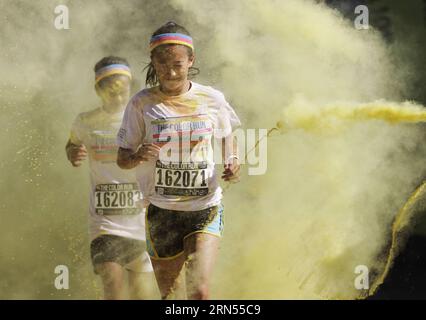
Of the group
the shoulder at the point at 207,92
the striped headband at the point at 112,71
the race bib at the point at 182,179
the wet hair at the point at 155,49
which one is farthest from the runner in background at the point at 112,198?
the shoulder at the point at 207,92

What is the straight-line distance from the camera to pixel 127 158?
5953 millimetres

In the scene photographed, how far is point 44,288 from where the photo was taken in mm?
6570

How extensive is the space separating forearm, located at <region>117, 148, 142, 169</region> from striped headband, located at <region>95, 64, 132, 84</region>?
0.73m

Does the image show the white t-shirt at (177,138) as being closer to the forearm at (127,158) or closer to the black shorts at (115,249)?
the forearm at (127,158)

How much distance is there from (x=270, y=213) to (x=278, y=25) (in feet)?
5.31

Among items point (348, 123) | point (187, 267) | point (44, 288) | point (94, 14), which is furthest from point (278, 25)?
point (44, 288)

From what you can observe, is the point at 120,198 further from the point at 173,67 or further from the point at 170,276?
the point at 173,67

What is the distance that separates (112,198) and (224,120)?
1.15m

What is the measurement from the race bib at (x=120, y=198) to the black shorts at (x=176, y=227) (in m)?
0.40

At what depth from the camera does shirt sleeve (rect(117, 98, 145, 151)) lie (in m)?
5.98

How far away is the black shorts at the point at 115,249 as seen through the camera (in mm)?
6227

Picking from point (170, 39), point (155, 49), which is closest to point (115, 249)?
point (155, 49)

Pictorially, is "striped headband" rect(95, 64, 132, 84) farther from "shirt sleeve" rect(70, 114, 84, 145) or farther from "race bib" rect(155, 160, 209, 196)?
"race bib" rect(155, 160, 209, 196)

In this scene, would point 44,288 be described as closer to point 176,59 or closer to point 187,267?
point 187,267
